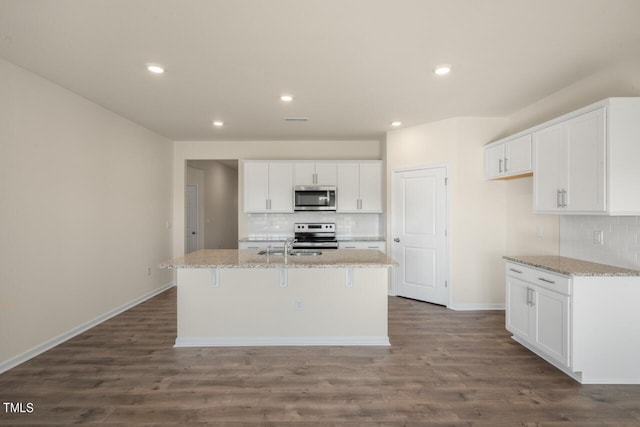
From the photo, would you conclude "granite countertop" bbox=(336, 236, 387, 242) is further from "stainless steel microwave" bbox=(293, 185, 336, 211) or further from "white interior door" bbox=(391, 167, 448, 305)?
"stainless steel microwave" bbox=(293, 185, 336, 211)

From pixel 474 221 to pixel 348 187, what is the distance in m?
2.06

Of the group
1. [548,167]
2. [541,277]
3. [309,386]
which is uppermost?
[548,167]

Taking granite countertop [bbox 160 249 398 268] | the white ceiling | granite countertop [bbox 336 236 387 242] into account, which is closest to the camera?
the white ceiling

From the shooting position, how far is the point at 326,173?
5434 millimetres

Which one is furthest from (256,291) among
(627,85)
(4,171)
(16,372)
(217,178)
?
(217,178)

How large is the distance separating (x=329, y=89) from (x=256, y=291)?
2.26 meters

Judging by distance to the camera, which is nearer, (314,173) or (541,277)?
(541,277)

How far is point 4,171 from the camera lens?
8.70 feet

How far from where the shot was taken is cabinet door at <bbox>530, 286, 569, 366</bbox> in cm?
251

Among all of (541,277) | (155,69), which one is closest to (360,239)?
(541,277)

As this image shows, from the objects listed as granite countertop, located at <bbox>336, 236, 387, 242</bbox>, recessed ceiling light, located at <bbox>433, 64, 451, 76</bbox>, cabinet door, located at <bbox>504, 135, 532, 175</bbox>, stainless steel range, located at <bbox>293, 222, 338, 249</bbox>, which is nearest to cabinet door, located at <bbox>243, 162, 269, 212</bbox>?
stainless steel range, located at <bbox>293, 222, 338, 249</bbox>

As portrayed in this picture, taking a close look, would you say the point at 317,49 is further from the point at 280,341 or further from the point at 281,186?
the point at 281,186

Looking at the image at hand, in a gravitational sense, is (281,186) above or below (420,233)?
above

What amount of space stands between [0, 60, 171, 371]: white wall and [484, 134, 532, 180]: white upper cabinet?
495cm
